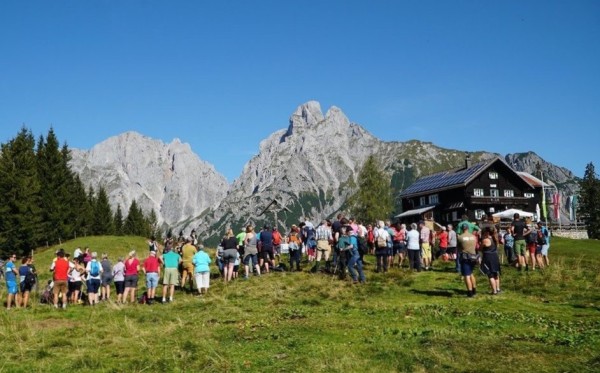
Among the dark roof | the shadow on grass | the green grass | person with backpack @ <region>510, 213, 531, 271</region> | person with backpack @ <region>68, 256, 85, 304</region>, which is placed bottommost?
the green grass

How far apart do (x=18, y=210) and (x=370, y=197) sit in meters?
59.2

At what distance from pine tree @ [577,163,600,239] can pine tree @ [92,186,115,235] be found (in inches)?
3602

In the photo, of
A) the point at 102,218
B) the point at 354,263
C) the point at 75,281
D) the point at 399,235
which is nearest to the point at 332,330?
the point at 354,263

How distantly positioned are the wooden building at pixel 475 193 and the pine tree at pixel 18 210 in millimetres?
56775

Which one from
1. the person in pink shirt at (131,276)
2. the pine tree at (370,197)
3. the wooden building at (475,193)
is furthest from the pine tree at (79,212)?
the person in pink shirt at (131,276)

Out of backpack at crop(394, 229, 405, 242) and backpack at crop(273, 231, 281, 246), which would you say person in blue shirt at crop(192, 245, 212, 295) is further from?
backpack at crop(394, 229, 405, 242)

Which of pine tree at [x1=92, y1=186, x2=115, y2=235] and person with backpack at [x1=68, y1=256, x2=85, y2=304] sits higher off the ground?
pine tree at [x1=92, y1=186, x2=115, y2=235]

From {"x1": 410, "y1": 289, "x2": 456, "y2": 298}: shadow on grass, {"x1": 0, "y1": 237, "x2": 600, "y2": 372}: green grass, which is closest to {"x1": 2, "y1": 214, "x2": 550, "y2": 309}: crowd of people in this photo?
{"x1": 410, "y1": 289, "x2": 456, "y2": 298}: shadow on grass

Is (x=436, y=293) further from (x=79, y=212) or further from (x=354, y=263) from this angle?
(x=79, y=212)

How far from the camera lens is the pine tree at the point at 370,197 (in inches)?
3713

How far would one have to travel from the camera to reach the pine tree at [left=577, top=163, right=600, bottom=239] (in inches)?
3659

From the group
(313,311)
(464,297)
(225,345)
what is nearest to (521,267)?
(464,297)

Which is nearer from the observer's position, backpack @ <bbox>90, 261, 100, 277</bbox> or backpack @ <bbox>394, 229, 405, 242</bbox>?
backpack @ <bbox>90, 261, 100, 277</bbox>

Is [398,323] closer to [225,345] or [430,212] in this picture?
[225,345]
